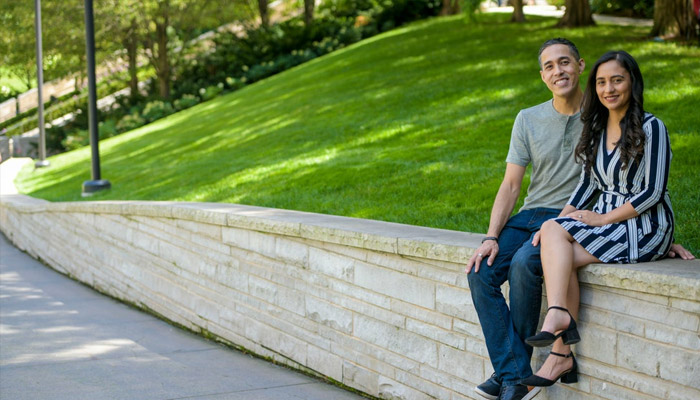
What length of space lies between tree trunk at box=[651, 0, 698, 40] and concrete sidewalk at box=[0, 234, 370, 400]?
10.7m

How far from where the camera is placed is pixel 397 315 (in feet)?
16.6

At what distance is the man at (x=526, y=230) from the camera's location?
12.8 ft

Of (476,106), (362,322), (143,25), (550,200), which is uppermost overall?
(143,25)

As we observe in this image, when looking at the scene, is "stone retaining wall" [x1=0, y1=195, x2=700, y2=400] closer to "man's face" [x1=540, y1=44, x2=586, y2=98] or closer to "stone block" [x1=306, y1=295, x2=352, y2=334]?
"stone block" [x1=306, y1=295, x2=352, y2=334]

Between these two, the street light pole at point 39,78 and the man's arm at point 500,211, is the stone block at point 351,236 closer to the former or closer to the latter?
the man's arm at point 500,211

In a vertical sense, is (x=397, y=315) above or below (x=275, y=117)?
below

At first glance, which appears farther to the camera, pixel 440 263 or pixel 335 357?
pixel 335 357

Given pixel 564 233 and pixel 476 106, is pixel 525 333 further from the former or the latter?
pixel 476 106

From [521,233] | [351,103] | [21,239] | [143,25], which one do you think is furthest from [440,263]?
[143,25]

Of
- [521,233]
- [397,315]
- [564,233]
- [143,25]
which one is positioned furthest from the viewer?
[143,25]

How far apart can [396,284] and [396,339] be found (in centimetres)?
37

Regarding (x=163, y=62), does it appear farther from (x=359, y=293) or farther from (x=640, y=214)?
(x=640, y=214)

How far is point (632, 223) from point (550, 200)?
0.67 m

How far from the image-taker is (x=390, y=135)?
35.9 ft
